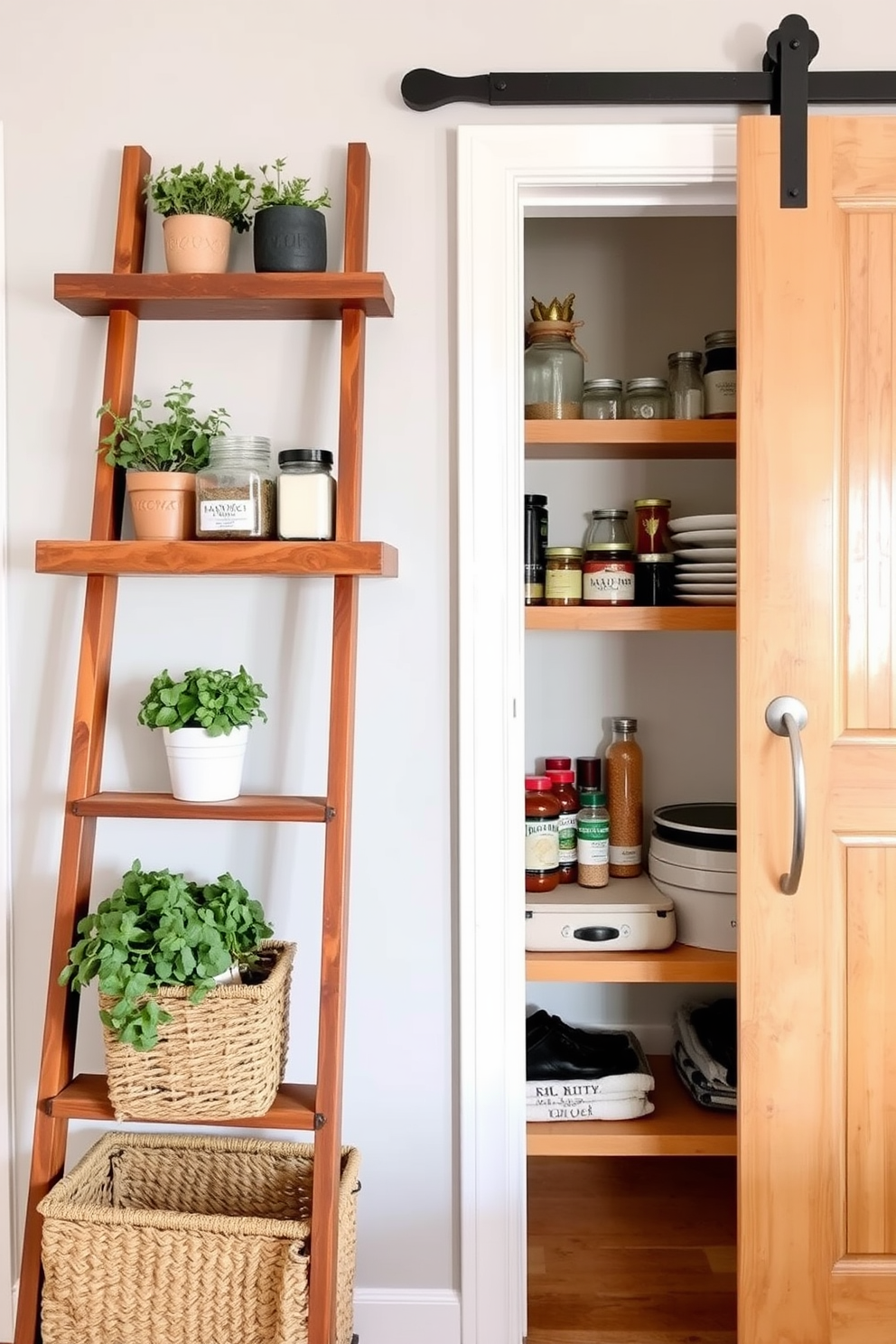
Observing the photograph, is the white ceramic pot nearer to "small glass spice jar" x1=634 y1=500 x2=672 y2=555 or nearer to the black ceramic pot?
the black ceramic pot

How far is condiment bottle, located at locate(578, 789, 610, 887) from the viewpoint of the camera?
7.55ft

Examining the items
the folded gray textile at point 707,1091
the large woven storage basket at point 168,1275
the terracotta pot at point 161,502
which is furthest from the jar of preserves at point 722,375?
the large woven storage basket at point 168,1275

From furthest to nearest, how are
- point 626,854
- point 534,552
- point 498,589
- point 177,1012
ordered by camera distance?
point 626,854 → point 534,552 → point 498,589 → point 177,1012

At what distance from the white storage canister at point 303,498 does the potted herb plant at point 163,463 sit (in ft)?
0.48

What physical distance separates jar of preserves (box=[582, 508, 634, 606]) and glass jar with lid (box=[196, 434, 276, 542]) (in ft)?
2.50

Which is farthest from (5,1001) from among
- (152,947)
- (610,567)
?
(610,567)

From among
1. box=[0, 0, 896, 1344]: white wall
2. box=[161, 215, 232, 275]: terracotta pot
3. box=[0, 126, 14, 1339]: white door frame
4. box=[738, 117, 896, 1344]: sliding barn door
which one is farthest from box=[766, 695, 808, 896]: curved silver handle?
box=[0, 126, 14, 1339]: white door frame

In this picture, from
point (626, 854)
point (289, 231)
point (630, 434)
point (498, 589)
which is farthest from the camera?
point (626, 854)

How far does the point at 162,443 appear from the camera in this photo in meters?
1.71

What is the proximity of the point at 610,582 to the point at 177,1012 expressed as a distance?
3.78 ft

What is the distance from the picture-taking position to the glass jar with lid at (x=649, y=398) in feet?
7.48

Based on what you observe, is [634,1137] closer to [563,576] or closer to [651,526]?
[563,576]

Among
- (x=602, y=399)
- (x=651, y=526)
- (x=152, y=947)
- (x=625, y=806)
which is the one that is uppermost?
(x=602, y=399)

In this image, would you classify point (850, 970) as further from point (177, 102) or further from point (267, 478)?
point (177, 102)
